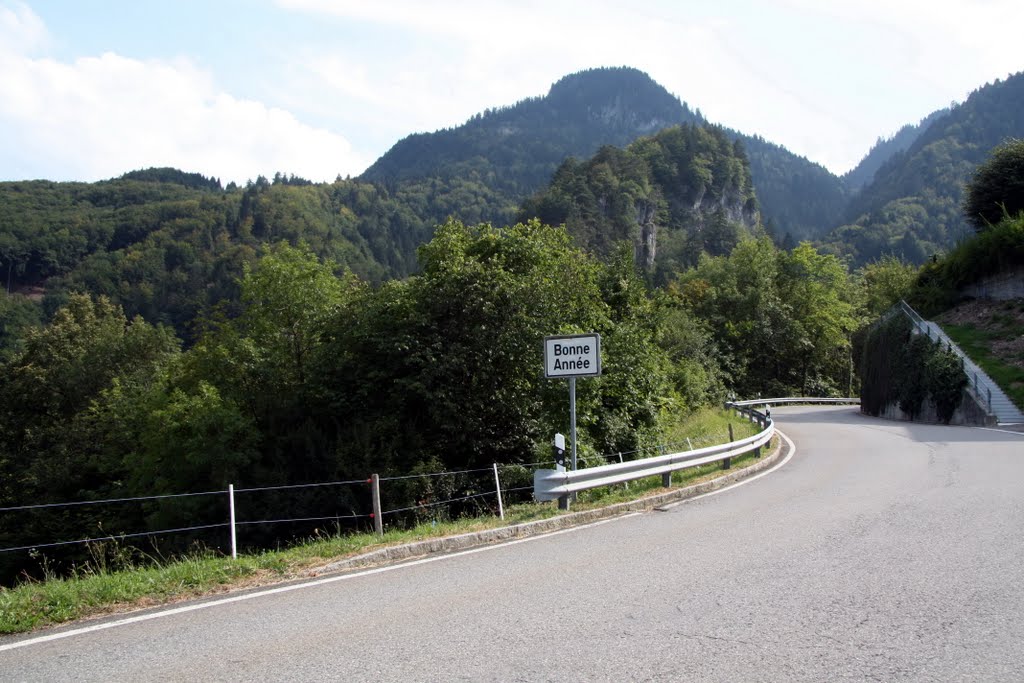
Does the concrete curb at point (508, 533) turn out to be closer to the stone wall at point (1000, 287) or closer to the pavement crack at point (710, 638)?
the pavement crack at point (710, 638)

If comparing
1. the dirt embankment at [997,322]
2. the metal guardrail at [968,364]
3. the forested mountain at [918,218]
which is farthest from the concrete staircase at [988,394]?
the forested mountain at [918,218]

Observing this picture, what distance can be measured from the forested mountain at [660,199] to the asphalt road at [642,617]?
95893mm

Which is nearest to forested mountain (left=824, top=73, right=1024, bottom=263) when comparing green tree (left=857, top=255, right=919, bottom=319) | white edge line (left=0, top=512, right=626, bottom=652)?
green tree (left=857, top=255, right=919, bottom=319)

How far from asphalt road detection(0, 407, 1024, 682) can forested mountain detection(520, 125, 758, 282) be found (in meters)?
95.9

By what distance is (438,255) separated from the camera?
2439 centimetres

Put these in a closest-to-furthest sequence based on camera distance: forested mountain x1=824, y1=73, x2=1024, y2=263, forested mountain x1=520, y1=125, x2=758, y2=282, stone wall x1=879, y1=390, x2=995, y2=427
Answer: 1. stone wall x1=879, y1=390, x2=995, y2=427
2. forested mountain x1=520, y1=125, x2=758, y2=282
3. forested mountain x1=824, y1=73, x2=1024, y2=263

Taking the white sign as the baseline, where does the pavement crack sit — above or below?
below

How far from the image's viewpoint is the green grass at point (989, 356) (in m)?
29.8

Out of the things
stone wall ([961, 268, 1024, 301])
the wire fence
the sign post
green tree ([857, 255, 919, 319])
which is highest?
green tree ([857, 255, 919, 319])

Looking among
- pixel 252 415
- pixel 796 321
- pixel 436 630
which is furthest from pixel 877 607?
pixel 796 321

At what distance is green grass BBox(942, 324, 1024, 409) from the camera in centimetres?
2978

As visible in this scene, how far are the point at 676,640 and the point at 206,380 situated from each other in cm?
2955

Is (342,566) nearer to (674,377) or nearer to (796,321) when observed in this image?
(674,377)

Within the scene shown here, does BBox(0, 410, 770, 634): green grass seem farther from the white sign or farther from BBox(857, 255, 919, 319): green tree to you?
BBox(857, 255, 919, 319): green tree
